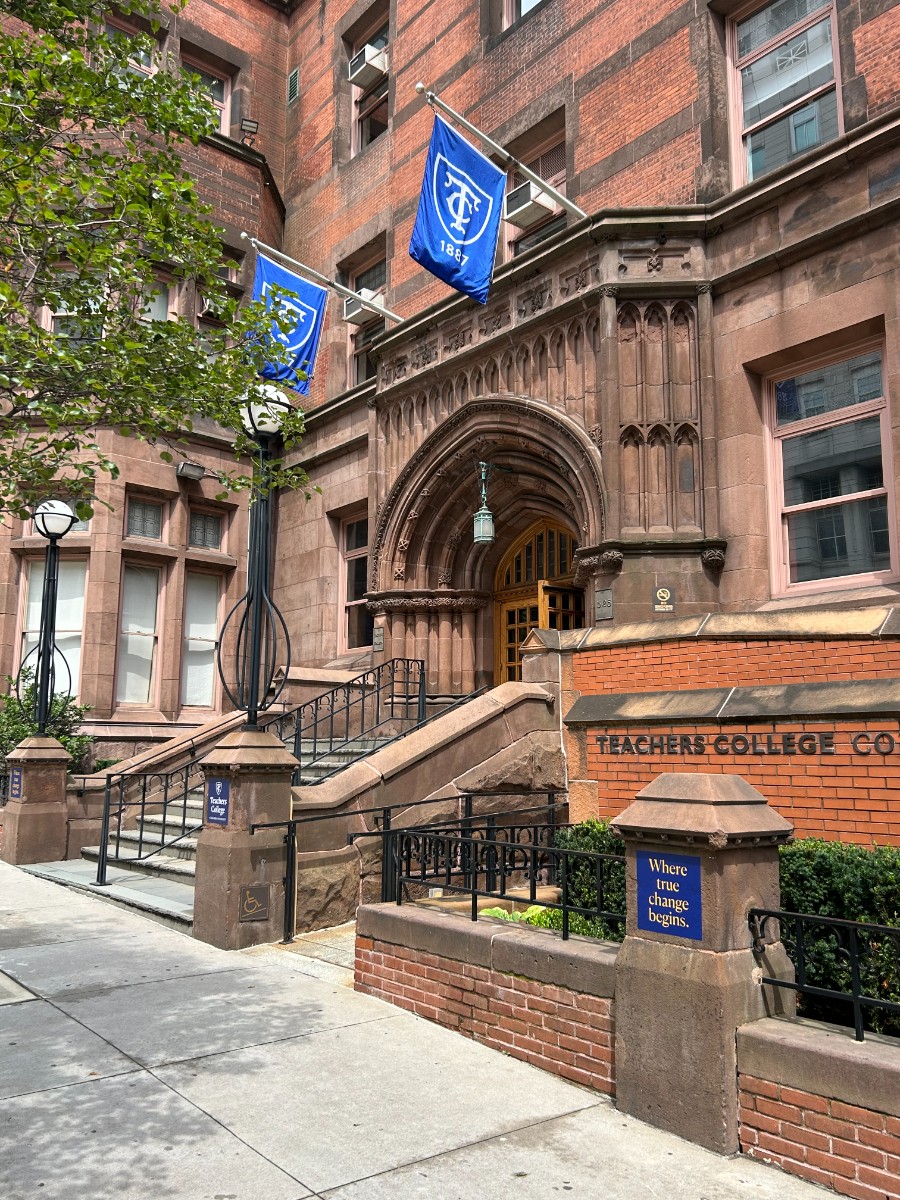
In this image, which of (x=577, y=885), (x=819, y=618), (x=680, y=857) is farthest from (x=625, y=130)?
(x=680, y=857)

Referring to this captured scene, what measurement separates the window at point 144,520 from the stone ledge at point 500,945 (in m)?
12.9

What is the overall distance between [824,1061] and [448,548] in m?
11.7

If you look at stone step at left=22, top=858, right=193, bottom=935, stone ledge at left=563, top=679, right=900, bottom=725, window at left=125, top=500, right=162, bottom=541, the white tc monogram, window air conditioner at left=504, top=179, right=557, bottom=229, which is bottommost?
stone step at left=22, top=858, right=193, bottom=935

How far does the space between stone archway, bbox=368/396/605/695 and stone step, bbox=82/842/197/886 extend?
4.79m

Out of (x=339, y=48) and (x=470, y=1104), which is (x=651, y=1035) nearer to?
(x=470, y=1104)

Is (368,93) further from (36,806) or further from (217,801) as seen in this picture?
(217,801)

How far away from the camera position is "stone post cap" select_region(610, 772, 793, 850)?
4395 millimetres

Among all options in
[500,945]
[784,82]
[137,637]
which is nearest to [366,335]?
[137,637]

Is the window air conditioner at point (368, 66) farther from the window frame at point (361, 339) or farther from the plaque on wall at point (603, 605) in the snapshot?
the plaque on wall at point (603, 605)

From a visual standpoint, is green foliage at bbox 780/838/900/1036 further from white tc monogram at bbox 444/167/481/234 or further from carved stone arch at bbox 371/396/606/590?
white tc monogram at bbox 444/167/481/234

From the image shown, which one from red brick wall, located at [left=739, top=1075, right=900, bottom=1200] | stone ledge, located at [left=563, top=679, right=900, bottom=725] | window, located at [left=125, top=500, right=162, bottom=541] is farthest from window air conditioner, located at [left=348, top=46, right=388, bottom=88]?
red brick wall, located at [left=739, top=1075, right=900, bottom=1200]

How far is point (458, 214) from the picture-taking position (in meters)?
12.1

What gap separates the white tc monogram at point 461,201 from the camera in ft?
39.8

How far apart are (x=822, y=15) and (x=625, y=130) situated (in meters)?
2.74
